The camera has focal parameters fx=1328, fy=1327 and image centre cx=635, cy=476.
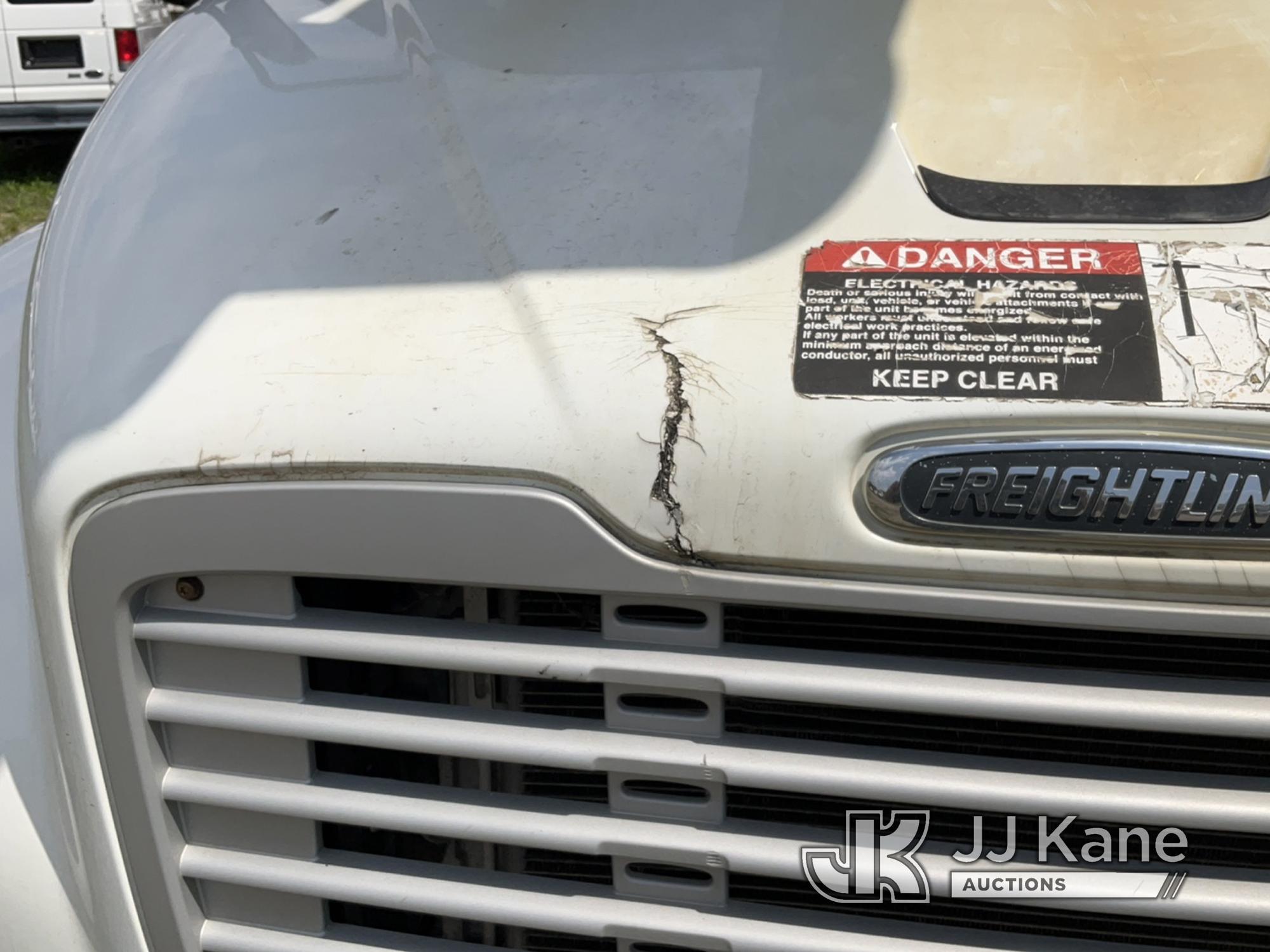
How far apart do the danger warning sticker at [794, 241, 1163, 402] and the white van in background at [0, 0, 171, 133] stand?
321 inches

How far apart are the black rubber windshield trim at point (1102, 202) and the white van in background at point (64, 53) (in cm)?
806

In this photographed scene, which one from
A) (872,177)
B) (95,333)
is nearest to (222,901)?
(95,333)

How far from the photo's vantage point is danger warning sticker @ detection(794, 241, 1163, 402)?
149 cm

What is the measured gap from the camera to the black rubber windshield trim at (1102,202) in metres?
1.66

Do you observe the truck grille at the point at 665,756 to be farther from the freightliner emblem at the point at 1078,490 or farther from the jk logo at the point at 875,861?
the freightliner emblem at the point at 1078,490

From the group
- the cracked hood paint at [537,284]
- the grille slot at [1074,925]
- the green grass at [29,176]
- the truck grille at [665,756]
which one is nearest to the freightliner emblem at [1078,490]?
the cracked hood paint at [537,284]

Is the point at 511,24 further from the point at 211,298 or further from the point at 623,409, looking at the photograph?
the point at 623,409

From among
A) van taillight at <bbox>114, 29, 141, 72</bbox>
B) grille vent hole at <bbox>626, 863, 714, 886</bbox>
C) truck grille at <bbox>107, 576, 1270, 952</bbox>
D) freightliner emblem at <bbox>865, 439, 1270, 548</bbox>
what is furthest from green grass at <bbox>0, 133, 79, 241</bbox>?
freightliner emblem at <bbox>865, 439, 1270, 548</bbox>

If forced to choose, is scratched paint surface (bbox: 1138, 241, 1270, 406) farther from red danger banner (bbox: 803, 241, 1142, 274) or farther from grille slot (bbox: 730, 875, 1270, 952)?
grille slot (bbox: 730, 875, 1270, 952)

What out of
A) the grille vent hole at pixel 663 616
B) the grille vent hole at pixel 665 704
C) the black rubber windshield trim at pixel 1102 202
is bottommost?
the grille vent hole at pixel 665 704

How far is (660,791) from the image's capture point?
1.68 m

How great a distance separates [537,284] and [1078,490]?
69cm

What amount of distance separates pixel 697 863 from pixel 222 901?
715mm

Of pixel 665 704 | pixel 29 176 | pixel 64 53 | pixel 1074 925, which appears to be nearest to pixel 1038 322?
pixel 665 704
